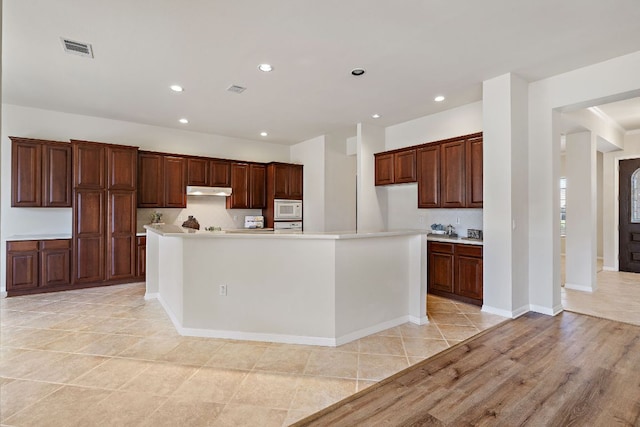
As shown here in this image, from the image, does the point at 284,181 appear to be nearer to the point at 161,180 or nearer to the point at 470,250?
the point at 161,180

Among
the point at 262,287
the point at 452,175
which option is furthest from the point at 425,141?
the point at 262,287

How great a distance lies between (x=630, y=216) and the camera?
6.65 metres

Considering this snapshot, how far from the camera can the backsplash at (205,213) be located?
623cm

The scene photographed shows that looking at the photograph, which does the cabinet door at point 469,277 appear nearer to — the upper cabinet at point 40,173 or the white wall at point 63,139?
the white wall at point 63,139

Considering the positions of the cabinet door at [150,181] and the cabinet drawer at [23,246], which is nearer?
the cabinet drawer at [23,246]

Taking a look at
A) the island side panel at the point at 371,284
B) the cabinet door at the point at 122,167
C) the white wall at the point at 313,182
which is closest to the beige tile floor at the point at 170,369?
the island side panel at the point at 371,284

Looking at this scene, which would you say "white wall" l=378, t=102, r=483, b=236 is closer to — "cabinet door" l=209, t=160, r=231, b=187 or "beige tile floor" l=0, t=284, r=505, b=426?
"beige tile floor" l=0, t=284, r=505, b=426

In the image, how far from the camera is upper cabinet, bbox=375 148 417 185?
18.1 feet

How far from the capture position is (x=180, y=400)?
2363mm

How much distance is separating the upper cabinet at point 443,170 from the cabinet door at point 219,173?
310cm

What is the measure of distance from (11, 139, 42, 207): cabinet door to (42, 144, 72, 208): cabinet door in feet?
0.20

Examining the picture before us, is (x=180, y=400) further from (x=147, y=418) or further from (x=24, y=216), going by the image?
(x=24, y=216)

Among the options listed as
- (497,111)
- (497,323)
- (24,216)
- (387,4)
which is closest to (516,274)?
(497,323)

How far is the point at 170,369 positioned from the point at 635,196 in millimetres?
8499
